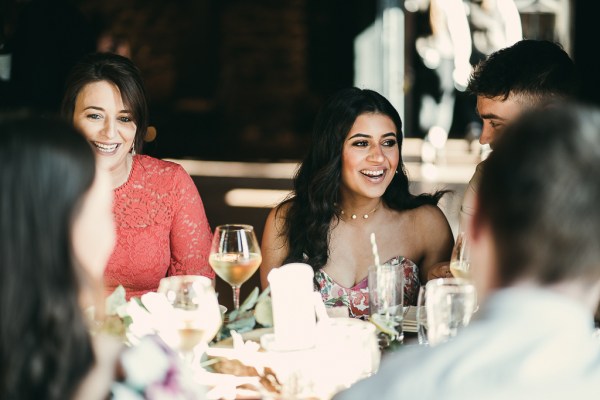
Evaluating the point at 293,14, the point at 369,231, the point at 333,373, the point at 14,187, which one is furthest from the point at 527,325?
the point at 293,14

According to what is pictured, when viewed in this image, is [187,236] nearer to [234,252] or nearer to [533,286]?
[234,252]

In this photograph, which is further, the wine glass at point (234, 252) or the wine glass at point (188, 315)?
the wine glass at point (234, 252)

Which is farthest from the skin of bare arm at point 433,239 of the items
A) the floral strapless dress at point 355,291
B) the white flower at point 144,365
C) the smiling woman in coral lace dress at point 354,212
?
the white flower at point 144,365

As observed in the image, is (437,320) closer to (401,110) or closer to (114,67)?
(114,67)

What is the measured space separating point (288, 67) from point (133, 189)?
29.2ft

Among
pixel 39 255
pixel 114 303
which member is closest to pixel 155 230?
pixel 114 303

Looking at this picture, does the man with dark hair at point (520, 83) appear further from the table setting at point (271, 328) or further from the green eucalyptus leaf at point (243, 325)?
the green eucalyptus leaf at point (243, 325)

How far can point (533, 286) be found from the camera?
37.5 inches

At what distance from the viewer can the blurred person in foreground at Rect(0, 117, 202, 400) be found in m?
1.05

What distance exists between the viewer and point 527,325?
0.92 m

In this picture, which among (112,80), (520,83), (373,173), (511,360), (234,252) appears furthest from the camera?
(112,80)

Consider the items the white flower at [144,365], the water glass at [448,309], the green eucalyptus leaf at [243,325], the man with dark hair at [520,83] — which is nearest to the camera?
the white flower at [144,365]

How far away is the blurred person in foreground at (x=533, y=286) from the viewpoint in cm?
89

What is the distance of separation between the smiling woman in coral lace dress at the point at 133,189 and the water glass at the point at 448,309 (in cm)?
139
